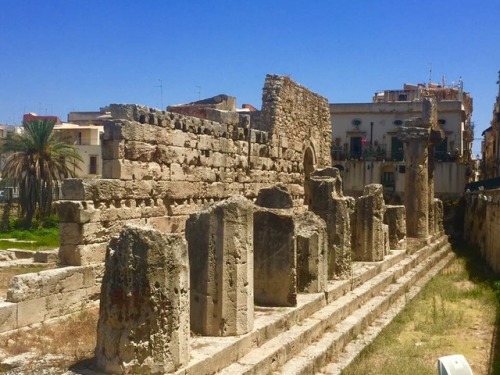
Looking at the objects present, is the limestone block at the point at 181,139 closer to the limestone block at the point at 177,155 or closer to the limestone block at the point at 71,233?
the limestone block at the point at 177,155

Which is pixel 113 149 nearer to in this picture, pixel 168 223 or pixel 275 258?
pixel 168 223

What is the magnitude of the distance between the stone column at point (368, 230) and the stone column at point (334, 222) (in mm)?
2075

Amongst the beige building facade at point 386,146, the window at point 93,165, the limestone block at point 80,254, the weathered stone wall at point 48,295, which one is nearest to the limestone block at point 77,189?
the limestone block at point 80,254

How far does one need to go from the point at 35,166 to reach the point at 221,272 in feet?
69.0

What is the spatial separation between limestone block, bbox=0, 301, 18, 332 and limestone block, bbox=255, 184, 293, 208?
148 inches

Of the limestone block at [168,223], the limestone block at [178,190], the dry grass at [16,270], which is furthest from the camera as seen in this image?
the dry grass at [16,270]

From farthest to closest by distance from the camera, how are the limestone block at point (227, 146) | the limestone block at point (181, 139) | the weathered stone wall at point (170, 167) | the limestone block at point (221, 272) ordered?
the limestone block at point (227, 146) → the limestone block at point (181, 139) → the weathered stone wall at point (170, 167) → the limestone block at point (221, 272)

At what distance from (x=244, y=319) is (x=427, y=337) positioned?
12.8ft

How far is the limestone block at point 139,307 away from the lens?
4.99m

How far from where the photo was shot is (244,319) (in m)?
6.43

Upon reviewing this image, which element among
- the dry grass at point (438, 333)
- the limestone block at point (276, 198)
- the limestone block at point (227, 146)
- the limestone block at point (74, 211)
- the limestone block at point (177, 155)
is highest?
the limestone block at point (227, 146)

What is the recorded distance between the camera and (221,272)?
6.31 metres

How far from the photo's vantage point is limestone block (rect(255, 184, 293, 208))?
8.79m

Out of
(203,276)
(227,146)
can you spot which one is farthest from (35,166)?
(203,276)
